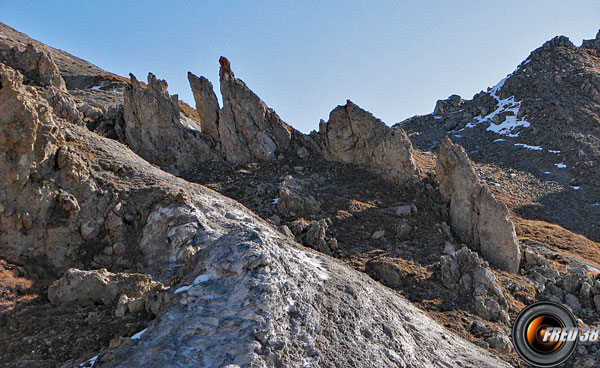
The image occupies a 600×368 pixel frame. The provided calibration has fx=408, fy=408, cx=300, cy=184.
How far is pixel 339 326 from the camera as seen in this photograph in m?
9.61

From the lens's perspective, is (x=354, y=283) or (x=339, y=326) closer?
(x=339, y=326)

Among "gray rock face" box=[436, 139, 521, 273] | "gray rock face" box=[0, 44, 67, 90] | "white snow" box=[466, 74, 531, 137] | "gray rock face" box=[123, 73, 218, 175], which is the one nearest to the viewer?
"gray rock face" box=[436, 139, 521, 273]

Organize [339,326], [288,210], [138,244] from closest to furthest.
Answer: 1. [339,326]
2. [138,244]
3. [288,210]

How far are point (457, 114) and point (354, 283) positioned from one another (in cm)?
7223

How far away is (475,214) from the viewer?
20.7 meters

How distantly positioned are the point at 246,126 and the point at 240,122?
48 cm

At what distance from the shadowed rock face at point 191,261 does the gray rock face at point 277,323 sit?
0.09 feet

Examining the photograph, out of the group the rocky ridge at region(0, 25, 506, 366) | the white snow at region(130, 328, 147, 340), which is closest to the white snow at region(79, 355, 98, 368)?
the rocky ridge at region(0, 25, 506, 366)

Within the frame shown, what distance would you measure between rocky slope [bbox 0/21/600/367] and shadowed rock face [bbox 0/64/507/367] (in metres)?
0.05

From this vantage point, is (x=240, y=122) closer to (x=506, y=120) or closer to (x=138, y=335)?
(x=138, y=335)

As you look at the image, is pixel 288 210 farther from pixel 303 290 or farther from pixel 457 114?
pixel 457 114

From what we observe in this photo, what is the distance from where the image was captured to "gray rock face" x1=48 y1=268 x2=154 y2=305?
10.8 meters

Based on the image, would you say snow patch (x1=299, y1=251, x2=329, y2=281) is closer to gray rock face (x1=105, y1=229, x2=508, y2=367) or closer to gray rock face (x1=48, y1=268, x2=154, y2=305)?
gray rock face (x1=105, y1=229, x2=508, y2=367)

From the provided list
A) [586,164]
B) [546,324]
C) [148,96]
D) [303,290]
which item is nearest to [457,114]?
[586,164]
